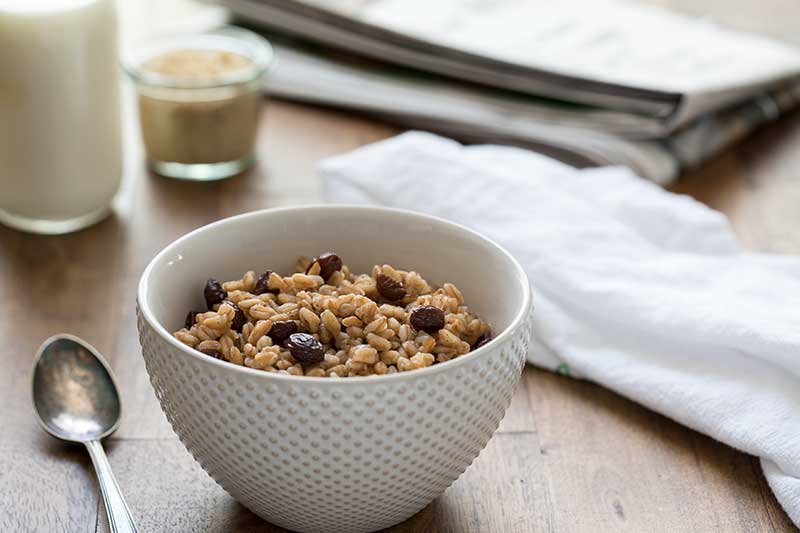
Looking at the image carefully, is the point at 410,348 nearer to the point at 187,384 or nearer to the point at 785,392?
the point at 187,384

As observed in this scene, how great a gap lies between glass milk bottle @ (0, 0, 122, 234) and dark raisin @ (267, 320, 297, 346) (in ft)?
1.83

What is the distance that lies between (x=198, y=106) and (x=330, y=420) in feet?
2.57

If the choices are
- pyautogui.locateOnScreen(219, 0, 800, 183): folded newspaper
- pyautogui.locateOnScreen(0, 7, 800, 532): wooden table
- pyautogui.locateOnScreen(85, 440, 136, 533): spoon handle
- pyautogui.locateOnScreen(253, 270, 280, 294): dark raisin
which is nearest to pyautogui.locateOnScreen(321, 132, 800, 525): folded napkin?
pyautogui.locateOnScreen(0, 7, 800, 532): wooden table

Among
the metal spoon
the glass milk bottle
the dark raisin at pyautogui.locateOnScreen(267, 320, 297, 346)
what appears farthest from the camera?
the glass milk bottle

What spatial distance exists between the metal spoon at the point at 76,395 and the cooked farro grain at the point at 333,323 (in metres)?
0.13

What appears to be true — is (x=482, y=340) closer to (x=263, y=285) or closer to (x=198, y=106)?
(x=263, y=285)

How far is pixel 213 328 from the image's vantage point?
31.4 inches

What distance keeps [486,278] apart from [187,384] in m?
0.27

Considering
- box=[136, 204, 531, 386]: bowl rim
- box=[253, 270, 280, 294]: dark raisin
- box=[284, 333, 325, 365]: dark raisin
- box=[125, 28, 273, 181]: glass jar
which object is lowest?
box=[125, 28, 273, 181]: glass jar

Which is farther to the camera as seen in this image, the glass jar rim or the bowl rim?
the glass jar rim

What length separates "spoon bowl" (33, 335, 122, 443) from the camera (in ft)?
3.01

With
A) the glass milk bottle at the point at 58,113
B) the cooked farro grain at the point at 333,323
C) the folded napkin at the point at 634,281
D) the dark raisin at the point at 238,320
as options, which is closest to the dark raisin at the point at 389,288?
the cooked farro grain at the point at 333,323

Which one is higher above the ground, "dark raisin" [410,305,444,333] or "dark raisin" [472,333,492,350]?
"dark raisin" [410,305,444,333]

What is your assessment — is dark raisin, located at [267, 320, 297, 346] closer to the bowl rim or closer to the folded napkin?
the bowl rim
